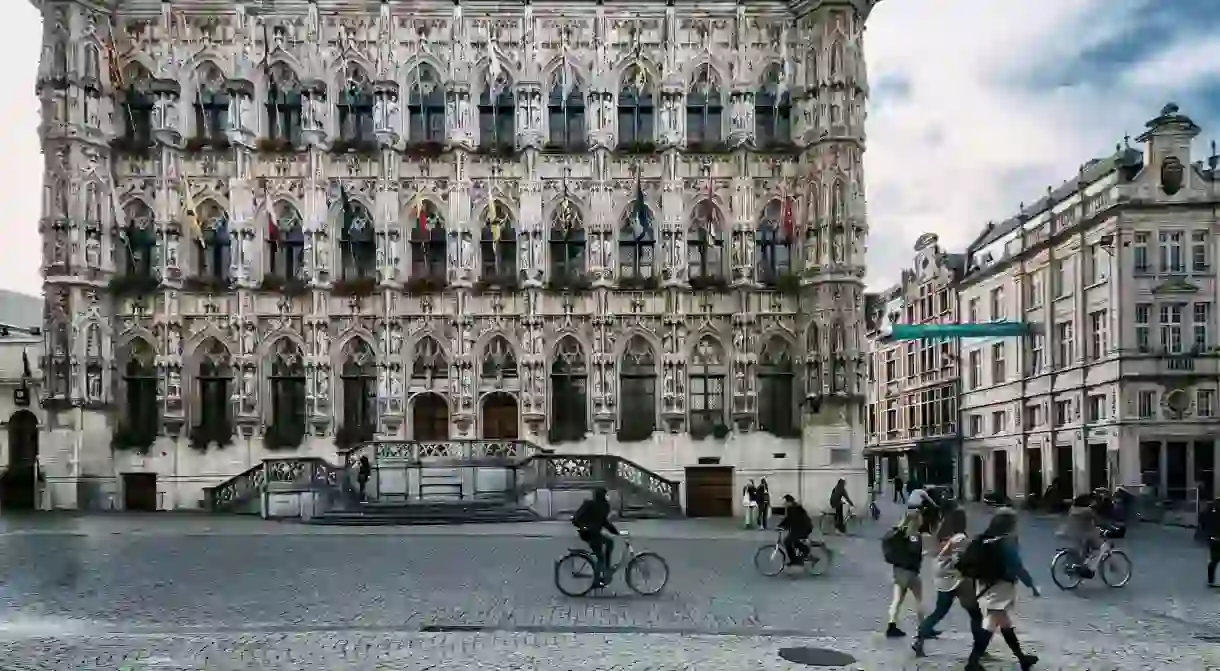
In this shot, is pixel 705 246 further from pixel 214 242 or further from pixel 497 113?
pixel 214 242

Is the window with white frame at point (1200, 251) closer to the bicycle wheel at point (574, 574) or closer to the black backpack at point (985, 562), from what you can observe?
the bicycle wheel at point (574, 574)

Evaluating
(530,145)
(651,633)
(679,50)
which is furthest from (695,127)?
(651,633)

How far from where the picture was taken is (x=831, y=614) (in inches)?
599

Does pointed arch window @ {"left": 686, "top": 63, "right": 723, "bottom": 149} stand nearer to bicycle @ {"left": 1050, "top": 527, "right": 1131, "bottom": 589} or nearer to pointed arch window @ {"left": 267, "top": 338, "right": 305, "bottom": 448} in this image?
pointed arch window @ {"left": 267, "top": 338, "right": 305, "bottom": 448}

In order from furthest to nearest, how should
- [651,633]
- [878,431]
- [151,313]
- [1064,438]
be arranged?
[878,431]
[1064,438]
[151,313]
[651,633]

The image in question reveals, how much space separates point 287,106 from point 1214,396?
39009 mm

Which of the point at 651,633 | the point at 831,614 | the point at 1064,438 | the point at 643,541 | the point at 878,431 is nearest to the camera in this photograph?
the point at 651,633

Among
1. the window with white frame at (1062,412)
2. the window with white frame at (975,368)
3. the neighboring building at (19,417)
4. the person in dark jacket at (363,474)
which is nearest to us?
the person in dark jacket at (363,474)

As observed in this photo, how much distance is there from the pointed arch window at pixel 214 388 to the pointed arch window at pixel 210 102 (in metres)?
7.81

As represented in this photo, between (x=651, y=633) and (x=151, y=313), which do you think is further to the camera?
(x=151, y=313)

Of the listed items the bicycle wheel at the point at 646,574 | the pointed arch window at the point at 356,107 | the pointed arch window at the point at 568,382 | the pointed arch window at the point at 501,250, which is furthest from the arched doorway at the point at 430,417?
the bicycle wheel at the point at 646,574

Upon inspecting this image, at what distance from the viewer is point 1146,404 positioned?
4209cm

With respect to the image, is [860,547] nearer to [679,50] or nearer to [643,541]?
[643,541]

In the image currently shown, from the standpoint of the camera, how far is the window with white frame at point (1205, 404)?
4184cm
